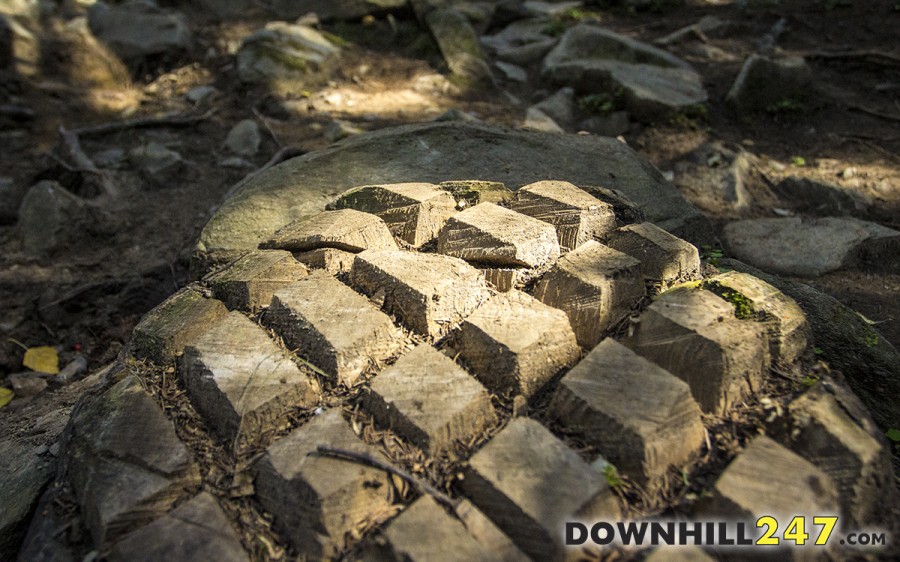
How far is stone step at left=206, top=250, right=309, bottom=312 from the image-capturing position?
7.63 feet

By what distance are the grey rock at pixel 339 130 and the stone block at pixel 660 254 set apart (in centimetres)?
→ 319

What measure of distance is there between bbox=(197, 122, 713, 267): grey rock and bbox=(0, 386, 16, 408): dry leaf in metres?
1.35

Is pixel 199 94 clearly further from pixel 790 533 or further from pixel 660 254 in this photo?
pixel 790 533

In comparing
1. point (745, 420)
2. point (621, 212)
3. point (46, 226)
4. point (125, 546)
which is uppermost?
point (621, 212)

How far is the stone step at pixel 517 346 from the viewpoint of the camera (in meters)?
1.92

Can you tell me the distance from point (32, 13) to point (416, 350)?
25.3ft

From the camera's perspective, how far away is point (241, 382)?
1930 millimetres

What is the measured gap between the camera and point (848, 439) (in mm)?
1688

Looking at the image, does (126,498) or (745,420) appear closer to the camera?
(126,498)

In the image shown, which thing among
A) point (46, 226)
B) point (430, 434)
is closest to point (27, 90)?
point (46, 226)

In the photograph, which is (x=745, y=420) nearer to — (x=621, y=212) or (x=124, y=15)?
(x=621, y=212)

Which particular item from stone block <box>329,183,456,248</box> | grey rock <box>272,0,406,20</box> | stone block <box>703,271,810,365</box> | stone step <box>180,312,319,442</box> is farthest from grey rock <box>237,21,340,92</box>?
stone block <box>703,271,810,365</box>

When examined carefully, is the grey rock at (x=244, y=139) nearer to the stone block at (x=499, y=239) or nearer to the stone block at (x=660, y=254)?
the stone block at (x=499, y=239)

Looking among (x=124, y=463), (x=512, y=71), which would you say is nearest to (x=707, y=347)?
(x=124, y=463)
